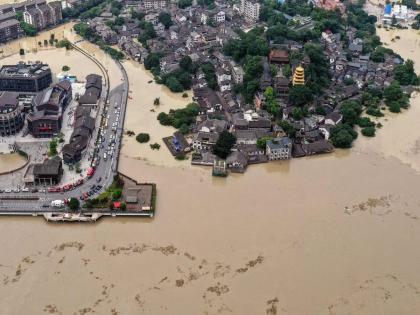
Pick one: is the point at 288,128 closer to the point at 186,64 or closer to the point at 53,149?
the point at 186,64

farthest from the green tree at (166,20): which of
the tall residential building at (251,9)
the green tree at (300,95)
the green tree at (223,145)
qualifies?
the green tree at (223,145)

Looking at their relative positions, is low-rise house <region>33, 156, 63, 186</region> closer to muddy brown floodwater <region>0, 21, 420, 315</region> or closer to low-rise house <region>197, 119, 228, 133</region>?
muddy brown floodwater <region>0, 21, 420, 315</region>

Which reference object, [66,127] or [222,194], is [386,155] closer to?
[222,194]

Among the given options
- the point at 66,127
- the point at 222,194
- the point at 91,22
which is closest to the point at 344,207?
the point at 222,194

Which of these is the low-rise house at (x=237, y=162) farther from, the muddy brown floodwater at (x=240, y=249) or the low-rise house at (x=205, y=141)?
the low-rise house at (x=205, y=141)

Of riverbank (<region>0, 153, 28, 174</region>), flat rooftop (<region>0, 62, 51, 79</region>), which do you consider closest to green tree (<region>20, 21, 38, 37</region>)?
flat rooftop (<region>0, 62, 51, 79</region>)

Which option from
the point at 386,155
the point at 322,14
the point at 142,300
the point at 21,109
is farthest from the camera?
the point at 322,14
